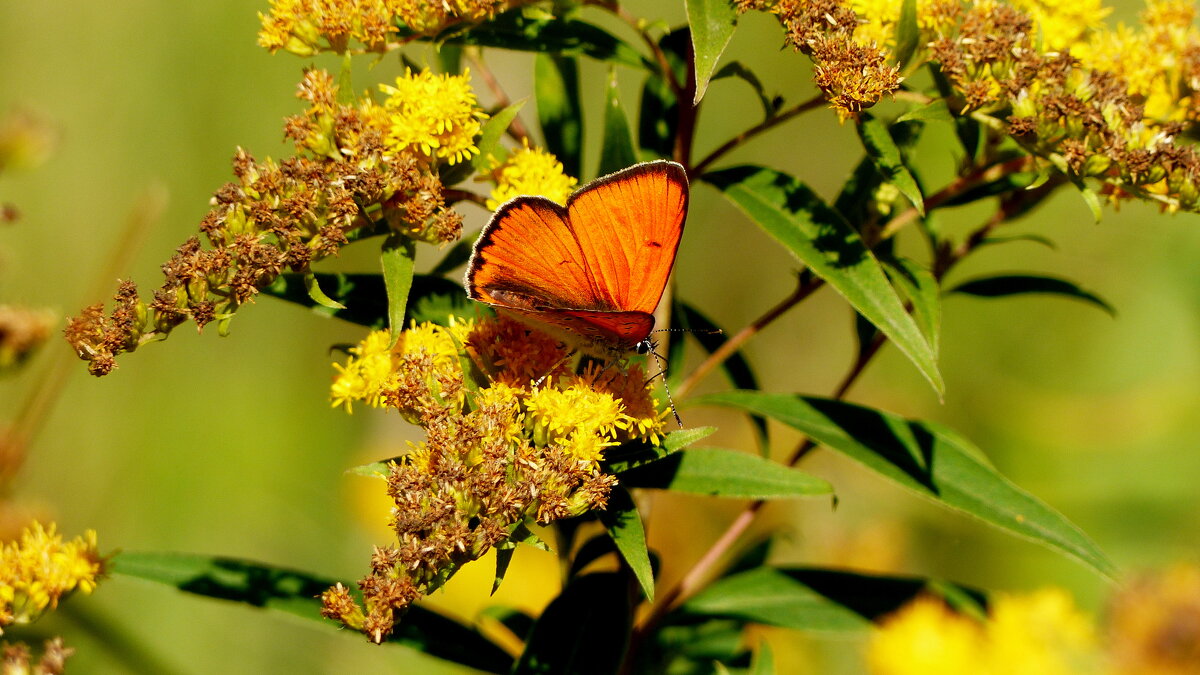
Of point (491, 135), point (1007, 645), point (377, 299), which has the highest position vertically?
point (491, 135)

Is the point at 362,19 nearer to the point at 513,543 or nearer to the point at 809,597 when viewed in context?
the point at 513,543

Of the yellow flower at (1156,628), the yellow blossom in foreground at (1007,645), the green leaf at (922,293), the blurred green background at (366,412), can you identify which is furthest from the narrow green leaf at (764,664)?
the blurred green background at (366,412)

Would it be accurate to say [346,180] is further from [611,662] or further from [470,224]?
[470,224]

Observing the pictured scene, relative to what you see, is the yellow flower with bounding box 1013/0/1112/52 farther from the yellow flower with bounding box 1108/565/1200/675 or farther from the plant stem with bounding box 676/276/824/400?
the yellow flower with bounding box 1108/565/1200/675

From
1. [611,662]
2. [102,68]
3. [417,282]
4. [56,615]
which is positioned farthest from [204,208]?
[611,662]

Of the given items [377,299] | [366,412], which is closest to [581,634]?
[377,299]

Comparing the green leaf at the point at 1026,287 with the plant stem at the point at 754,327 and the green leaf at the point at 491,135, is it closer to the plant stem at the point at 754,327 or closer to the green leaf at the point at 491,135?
the plant stem at the point at 754,327
